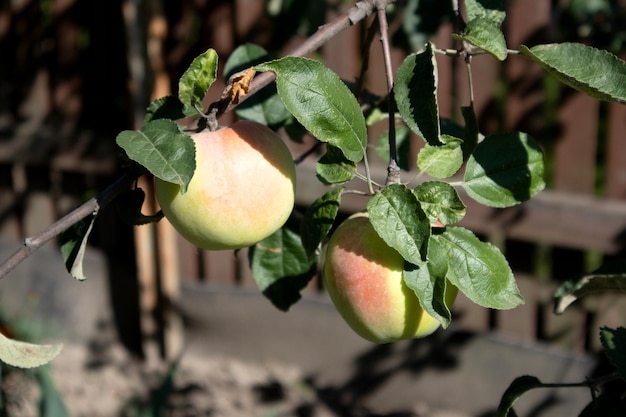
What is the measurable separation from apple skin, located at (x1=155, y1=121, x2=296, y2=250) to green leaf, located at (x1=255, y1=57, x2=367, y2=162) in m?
0.09

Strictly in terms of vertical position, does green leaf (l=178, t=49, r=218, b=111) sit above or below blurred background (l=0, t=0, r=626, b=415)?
above

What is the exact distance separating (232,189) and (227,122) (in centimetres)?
205

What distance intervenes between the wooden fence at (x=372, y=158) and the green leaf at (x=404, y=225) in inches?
69.5

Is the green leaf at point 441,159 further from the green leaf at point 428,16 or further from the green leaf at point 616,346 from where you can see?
the green leaf at point 428,16

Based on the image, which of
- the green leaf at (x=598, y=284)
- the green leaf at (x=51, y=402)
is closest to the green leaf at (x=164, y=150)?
the green leaf at (x=598, y=284)

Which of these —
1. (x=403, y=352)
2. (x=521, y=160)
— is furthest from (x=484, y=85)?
(x=521, y=160)

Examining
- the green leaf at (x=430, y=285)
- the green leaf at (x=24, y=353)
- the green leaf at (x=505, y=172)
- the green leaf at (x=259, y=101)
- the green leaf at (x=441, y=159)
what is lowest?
the green leaf at (x=24, y=353)

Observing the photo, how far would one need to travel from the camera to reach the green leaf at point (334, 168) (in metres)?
0.83

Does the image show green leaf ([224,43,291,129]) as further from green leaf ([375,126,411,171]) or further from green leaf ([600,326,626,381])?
green leaf ([600,326,626,381])

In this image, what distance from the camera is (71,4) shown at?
10.8 ft

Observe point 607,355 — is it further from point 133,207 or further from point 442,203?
point 133,207

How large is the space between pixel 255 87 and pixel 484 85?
2028 mm

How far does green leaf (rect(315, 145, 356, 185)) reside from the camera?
829 millimetres

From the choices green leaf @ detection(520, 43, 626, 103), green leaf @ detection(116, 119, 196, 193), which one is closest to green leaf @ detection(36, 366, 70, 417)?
green leaf @ detection(116, 119, 196, 193)
